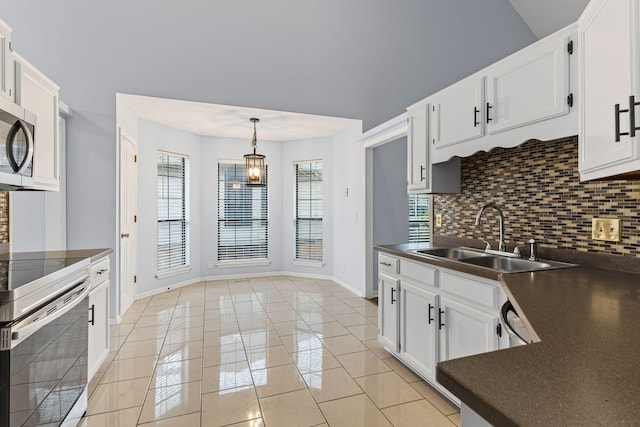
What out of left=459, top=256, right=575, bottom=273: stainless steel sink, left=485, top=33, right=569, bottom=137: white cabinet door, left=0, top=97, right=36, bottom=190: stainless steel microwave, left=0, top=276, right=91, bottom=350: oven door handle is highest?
left=485, top=33, right=569, bottom=137: white cabinet door

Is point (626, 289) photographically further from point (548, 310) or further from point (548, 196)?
point (548, 196)

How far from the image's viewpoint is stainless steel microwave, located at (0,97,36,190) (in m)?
1.83

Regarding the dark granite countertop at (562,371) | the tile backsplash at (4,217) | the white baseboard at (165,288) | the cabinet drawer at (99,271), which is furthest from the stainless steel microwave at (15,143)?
the white baseboard at (165,288)

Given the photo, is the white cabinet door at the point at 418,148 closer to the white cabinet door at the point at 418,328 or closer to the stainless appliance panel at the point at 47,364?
the white cabinet door at the point at 418,328

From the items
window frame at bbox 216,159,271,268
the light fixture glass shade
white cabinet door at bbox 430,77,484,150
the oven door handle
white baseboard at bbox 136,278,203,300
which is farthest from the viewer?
window frame at bbox 216,159,271,268

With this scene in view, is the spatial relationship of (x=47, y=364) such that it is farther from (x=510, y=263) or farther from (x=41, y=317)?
(x=510, y=263)

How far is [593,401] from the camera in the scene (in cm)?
56

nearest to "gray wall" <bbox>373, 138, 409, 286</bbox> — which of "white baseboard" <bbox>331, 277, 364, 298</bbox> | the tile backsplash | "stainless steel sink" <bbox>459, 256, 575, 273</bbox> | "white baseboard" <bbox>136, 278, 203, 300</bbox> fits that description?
"white baseboard" <bbox>331, 277, 364, 298</bbox>

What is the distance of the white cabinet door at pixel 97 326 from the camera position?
88.4 inches

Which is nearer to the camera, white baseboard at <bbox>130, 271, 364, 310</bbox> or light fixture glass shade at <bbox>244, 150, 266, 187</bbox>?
light fixture glass shade at <bbox>244, 150, 266, 187</bbox>

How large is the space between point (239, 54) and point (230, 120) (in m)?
0.91

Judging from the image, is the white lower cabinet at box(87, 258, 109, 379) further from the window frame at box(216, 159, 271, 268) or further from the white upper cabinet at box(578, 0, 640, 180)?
the window frame at box(216, 159, 271, 268)

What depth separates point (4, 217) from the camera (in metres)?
2.86

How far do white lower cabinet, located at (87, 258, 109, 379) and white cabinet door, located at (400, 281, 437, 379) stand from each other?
219 cm
